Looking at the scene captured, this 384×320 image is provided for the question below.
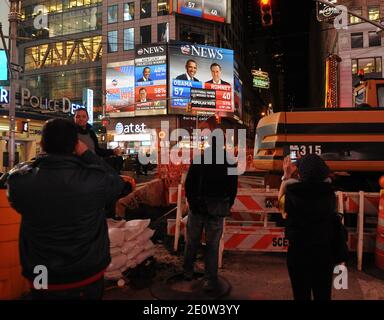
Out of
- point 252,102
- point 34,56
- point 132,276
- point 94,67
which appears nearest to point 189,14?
point 94,67

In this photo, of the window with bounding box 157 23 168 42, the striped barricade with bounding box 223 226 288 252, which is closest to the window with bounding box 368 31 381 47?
the window with bounding box 157 23 168 42

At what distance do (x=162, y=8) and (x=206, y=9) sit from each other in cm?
616

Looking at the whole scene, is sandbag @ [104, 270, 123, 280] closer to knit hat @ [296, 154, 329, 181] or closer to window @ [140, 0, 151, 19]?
knit hat @ [296, 154, 329, 181]

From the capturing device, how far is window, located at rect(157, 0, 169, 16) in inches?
1949

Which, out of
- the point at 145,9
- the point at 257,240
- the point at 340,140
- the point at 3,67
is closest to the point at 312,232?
the point at 257,240

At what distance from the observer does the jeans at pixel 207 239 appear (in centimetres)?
477

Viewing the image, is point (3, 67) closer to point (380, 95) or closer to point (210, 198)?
point (380, 95)

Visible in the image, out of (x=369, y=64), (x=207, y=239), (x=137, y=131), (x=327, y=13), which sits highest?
(x=369, y=64)

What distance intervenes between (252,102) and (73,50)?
43.1m

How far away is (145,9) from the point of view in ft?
167

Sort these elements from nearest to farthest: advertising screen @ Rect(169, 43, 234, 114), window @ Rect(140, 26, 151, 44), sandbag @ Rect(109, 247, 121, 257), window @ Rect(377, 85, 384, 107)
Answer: sandbag @ Rect(109, 247, 121, 257)
window @ Rect(377, 85, 384, 107)
advertising screen @ Rect(169, 43, 234, 114)
window @ Rect(140, 26, 151, 44)

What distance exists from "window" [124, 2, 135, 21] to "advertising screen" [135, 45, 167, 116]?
6.98 m

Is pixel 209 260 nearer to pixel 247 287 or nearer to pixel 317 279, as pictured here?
pixel 247 287

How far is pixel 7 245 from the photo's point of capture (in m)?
4.32
